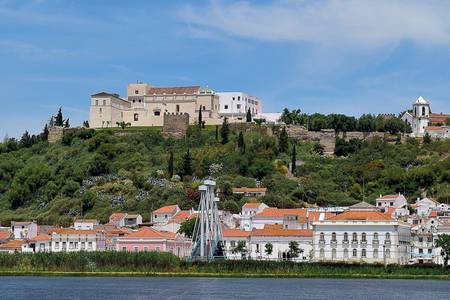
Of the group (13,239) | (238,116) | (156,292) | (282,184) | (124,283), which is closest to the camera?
(156,292)

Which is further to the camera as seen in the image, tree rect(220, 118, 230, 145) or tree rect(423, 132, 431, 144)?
tree rect(220, 118, 230, 145)

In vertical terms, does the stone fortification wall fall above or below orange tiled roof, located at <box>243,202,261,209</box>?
above

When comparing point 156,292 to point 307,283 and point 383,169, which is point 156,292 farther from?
point 383,169

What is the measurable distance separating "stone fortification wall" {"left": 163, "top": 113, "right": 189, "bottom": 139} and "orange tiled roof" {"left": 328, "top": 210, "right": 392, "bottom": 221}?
51419 mm

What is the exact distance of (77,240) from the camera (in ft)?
321

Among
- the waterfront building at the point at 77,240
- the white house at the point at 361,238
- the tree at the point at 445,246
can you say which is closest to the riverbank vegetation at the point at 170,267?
the tree at the point at 445,246

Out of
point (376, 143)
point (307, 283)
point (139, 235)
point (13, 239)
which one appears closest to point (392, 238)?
point (307, 283)

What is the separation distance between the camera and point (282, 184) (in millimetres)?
121125

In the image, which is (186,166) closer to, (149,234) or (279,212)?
(279,212)

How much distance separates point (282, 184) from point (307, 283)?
44590 millimetres

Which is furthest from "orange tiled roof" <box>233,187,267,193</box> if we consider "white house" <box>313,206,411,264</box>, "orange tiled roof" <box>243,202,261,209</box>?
"white house" <box>313,206,411,264</box>

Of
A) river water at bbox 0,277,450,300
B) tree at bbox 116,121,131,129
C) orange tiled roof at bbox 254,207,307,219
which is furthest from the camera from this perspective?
tree at bbox 116,121,131,129

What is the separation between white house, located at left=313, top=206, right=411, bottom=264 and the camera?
289 feet

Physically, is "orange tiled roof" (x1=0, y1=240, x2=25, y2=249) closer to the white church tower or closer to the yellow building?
the yellow building
